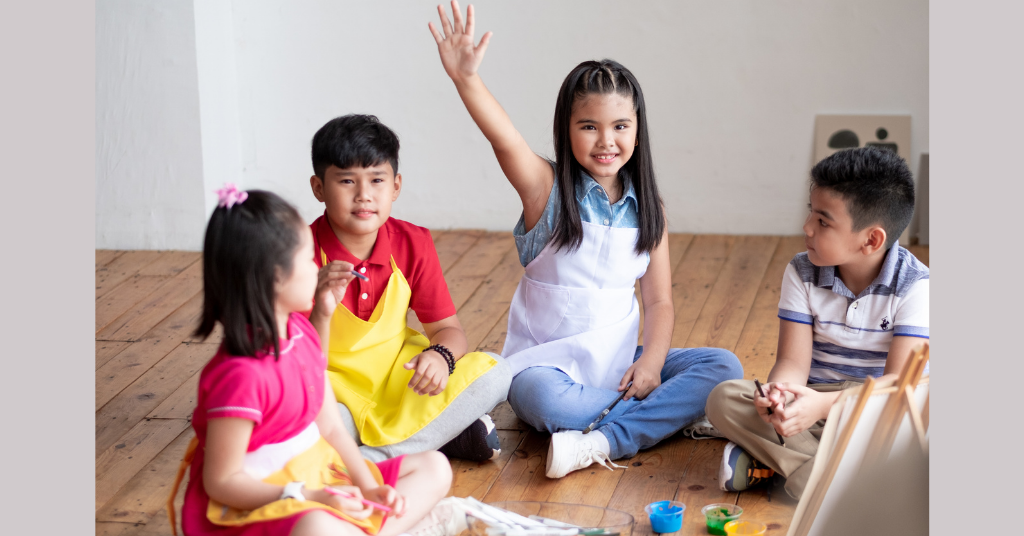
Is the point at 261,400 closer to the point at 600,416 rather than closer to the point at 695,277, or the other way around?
the point at 600,416

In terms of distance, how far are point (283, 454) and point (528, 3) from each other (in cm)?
235

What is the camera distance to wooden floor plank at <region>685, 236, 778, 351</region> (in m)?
2.36

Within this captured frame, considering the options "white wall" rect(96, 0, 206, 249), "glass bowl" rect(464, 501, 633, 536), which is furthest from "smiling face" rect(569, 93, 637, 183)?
"white wall" rect(96, 0, 206, 249)

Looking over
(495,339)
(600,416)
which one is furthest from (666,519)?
(495,339)

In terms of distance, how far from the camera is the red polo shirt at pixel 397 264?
5.39 ft

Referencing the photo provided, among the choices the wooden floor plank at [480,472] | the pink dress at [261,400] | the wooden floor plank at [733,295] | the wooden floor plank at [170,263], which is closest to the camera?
the pink dress at [261,400]

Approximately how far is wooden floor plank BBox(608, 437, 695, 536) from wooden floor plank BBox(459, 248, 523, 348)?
2.22 feet

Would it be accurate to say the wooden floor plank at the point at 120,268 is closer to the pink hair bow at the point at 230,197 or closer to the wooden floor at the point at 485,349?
the wooden floor at the point at 485,349

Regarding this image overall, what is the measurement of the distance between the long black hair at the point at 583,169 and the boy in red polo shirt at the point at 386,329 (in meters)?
0.26

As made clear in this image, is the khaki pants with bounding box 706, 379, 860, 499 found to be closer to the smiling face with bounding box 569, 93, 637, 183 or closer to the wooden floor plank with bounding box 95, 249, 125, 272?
the smiling face with bounding box 569, 93, 637, 183

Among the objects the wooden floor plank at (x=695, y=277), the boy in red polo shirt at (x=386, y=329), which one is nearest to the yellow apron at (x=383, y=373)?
the boy in red polo shirt at (x=386, y=329)

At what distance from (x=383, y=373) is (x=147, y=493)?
440 millimetres

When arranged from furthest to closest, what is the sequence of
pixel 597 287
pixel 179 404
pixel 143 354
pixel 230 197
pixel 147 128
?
pixel 147 128 < pixel 143 354 < pixel 179 404 < pixel 597 287 < pixel 230 197

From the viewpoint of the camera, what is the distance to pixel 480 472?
1.69 meters
